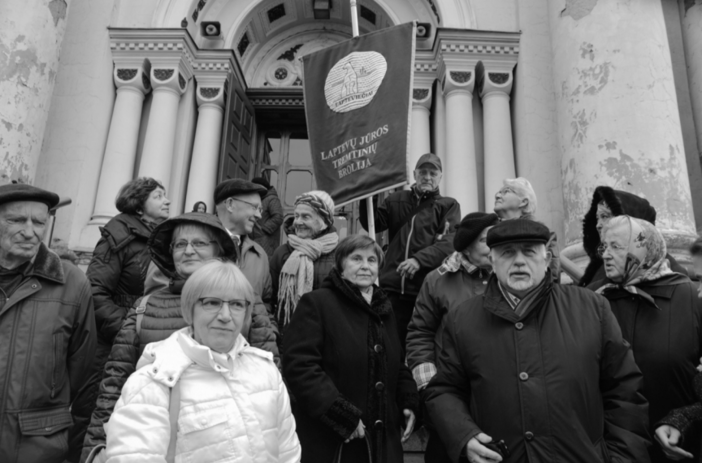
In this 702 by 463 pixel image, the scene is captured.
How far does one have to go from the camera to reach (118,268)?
124 inches

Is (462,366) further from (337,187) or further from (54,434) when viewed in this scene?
(337,187)

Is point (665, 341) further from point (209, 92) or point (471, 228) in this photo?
point (209, 92)

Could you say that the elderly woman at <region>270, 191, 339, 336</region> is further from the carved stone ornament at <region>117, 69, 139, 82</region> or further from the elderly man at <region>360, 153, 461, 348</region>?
the carved stone ornament at <region>117, 69, 139, 82</region>

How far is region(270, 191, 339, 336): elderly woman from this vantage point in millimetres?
3346

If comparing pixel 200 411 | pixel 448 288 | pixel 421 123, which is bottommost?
pixel 200 411

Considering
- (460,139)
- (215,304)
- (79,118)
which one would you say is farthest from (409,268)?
(79,118)

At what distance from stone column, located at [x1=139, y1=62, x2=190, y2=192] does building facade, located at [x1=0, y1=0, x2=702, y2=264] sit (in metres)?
0.02

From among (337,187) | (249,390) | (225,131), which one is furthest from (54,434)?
(225,131)

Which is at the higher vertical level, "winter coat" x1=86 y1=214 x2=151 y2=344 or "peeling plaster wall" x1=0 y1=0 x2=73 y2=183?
"peeling plaster wall" x1=0 y1=0 x2=73 y2=183

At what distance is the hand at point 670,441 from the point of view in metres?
2.24

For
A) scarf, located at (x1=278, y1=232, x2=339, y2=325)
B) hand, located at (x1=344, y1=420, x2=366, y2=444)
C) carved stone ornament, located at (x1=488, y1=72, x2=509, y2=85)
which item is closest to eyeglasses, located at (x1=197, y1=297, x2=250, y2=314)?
hand, located at (x1=344, y1=420, x2=366, y2=444)

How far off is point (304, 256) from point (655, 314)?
6.37 feet

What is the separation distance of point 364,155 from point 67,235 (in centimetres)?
422

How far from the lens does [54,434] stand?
2.46 meters
